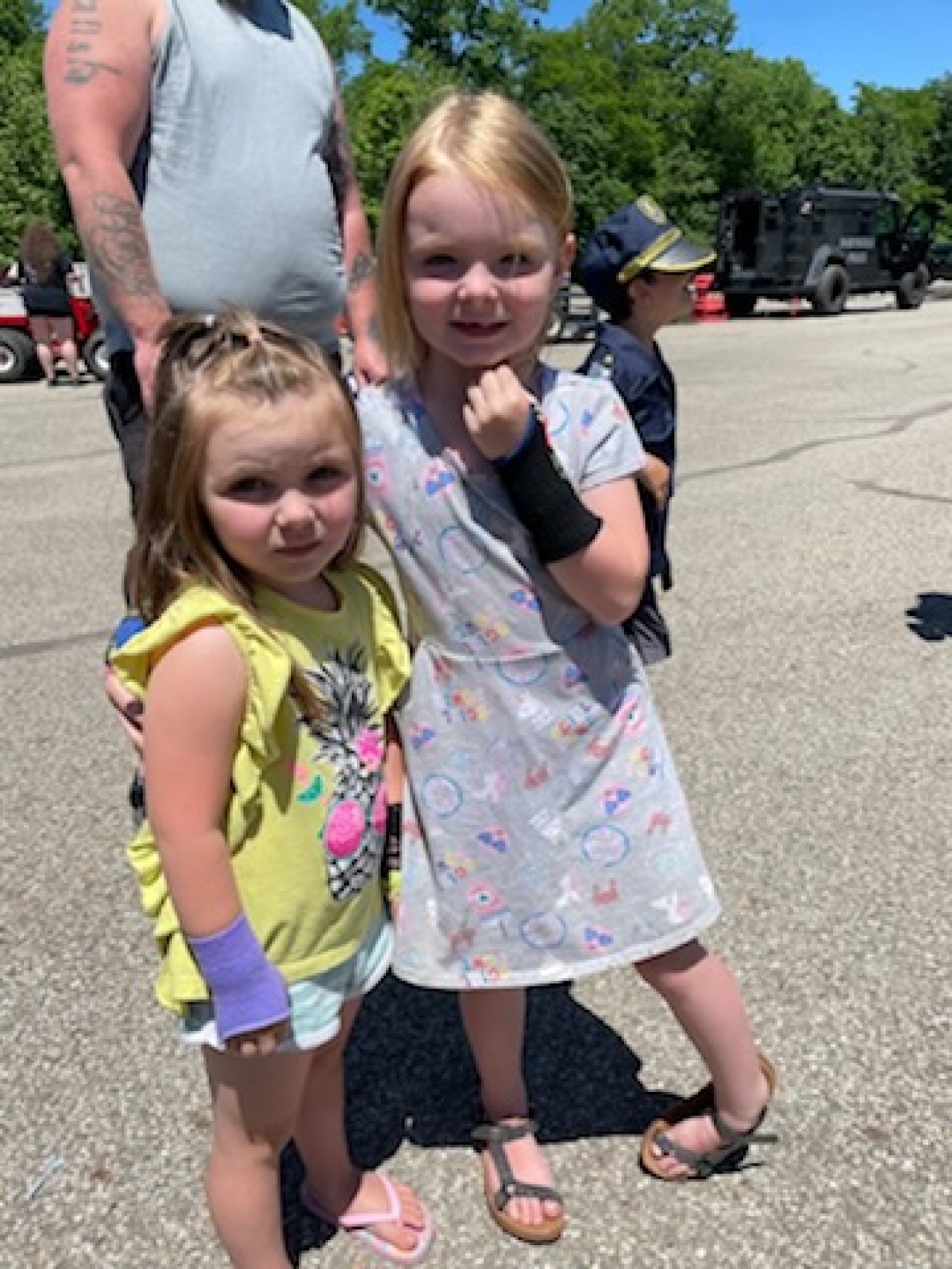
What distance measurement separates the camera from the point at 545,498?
142cm

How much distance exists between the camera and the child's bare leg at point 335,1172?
5.75ft

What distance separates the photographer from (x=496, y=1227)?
5.90 feet

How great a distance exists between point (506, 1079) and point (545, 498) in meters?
1.03

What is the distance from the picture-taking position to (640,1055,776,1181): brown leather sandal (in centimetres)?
183

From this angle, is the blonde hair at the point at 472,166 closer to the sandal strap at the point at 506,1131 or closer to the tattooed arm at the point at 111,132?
the tattooed arm at the point at 111,132

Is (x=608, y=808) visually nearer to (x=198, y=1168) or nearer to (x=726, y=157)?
(x=198, y=1168)

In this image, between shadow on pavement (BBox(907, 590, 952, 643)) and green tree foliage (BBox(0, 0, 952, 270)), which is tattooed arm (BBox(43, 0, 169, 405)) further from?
green tree foliage (BBox(0, 0, 952, 270))

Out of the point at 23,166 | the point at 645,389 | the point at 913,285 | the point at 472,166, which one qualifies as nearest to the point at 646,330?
the point at 645,389

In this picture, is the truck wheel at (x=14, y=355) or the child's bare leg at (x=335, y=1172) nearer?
the child's bare leg at (x=335, y=1172)

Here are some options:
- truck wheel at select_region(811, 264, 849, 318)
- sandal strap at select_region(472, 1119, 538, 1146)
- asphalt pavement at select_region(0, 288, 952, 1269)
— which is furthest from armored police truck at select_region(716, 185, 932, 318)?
sandal strap at select_region(472, 1119, 538, 1146)

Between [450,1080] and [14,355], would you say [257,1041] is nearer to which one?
[450,1080]

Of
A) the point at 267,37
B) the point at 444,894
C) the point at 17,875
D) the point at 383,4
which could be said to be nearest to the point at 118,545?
the point at 17,875

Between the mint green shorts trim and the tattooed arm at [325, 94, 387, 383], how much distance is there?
3.50ft

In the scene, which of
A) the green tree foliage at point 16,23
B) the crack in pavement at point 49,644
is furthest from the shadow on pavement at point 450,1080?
the green tree foliage at point 16,23
